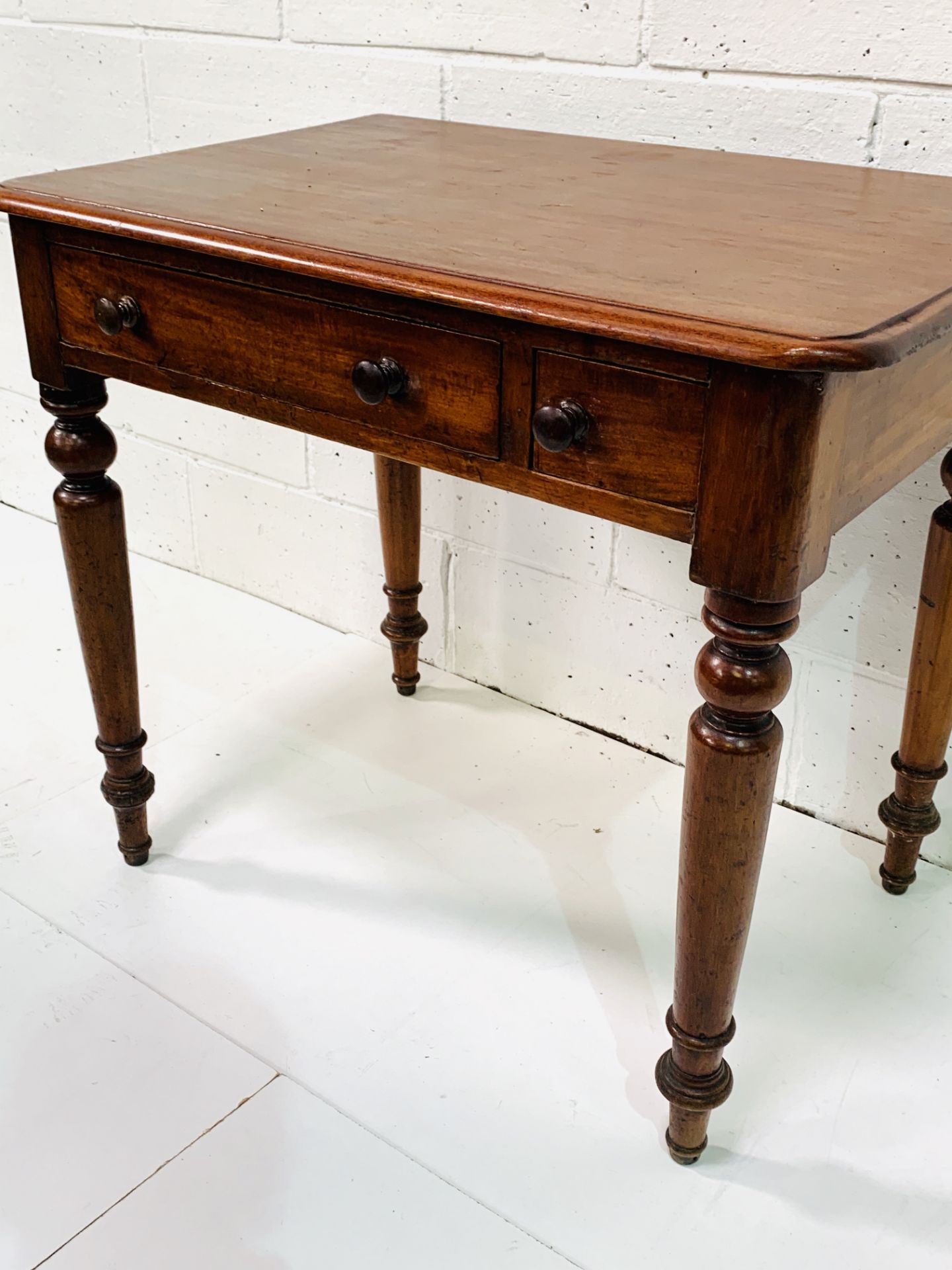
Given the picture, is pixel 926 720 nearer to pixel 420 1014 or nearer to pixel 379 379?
pixel 420 1014

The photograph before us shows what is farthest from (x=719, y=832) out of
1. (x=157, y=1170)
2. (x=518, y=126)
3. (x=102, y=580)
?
(x=518, y=126)

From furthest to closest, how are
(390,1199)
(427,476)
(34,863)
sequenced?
(427,476)
(34,863)
(390,1199)

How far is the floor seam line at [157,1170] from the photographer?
1.02 meters

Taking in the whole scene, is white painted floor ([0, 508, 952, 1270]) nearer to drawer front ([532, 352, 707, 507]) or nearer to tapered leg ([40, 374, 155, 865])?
tapered leg ([40, 374, 155, 865])

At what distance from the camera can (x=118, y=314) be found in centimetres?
110

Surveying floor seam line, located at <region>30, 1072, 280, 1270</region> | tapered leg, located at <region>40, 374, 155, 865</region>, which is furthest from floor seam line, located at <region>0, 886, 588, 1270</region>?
tapered leg, located at <region>40, 374, 155, 865</region>

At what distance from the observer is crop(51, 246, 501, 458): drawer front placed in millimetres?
910

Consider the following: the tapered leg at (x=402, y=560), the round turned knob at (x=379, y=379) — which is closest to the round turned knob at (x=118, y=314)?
the round turned knob at (x=379, y=379)

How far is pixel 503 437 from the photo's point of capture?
0.90 m

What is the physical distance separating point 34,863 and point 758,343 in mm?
1081

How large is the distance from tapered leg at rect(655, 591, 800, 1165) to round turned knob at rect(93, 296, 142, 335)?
22.5 inches

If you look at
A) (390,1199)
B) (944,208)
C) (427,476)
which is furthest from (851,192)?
(390,1199)

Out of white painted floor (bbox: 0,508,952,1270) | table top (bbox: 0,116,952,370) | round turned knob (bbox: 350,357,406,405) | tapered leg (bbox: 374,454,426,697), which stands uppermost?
table top (bbox: 0,116,952,370)

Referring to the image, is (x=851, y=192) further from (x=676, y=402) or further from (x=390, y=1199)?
(x=390, y=1199)
